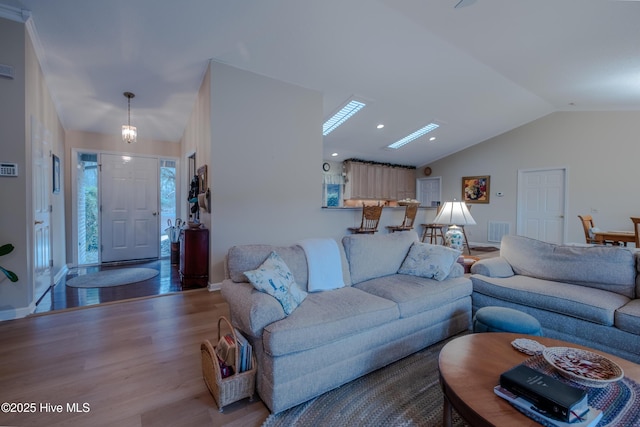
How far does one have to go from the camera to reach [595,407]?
1.09m

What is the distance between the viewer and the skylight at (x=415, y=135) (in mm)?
6414

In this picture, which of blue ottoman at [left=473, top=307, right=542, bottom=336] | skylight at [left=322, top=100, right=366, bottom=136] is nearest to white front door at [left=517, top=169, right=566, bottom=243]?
skylight at [left=322, top=100, right=366, bottom=136]

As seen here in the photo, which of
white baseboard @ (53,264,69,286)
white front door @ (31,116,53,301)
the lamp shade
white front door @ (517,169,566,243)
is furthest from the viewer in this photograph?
white front door @ (517,169,566,243)

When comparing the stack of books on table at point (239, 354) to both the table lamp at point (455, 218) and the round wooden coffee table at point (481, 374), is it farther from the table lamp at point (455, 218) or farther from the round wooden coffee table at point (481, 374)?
the table lamp at point (455, 218)

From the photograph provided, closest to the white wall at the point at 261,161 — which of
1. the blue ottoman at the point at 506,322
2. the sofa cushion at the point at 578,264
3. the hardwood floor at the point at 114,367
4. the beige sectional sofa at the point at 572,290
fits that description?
the hardwood floor at the point at 114,367

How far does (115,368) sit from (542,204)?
8140 mm

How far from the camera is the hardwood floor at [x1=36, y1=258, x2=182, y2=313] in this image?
124 inches

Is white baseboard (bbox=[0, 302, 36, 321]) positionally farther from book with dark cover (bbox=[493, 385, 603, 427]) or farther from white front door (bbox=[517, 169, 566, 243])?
white front door (bbox=[517, 169, 566, 243])

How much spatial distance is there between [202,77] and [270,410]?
406 centimetres

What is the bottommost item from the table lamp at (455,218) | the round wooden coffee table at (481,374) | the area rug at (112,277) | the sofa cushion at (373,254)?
the area rug at (112,277)

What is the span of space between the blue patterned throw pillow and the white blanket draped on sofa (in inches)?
9.1

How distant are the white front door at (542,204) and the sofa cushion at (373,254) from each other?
558 cm

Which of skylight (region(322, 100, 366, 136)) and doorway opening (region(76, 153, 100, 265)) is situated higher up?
skylight (region(322, 100, 366, 136))

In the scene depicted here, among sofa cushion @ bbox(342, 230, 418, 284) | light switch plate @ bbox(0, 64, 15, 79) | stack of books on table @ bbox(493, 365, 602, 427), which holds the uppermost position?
light switch plate @ bbox(0, 64, 15, 79)
